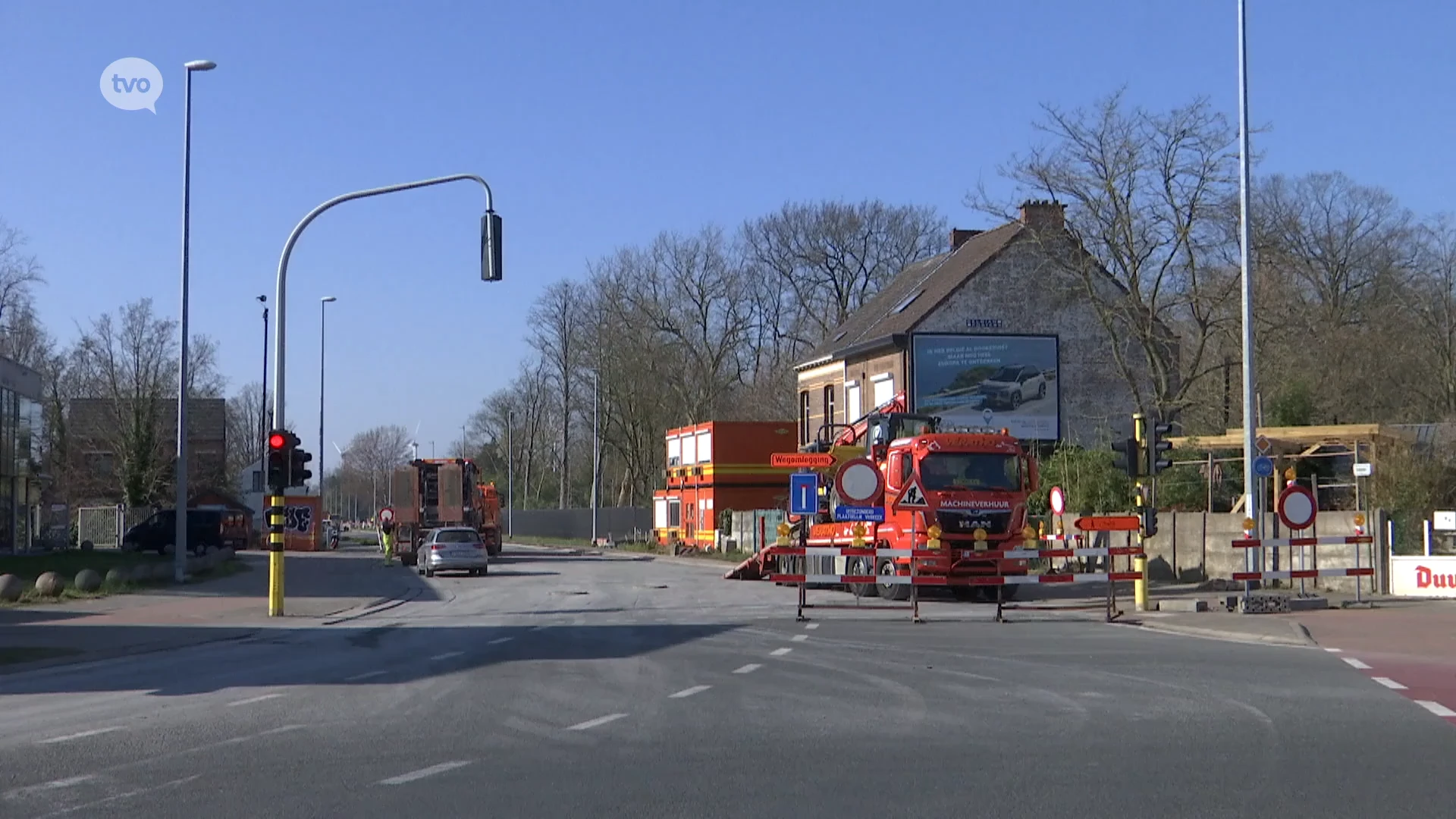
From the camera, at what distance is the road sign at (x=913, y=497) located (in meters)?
26.5

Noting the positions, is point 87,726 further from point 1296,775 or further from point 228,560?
point 228,560

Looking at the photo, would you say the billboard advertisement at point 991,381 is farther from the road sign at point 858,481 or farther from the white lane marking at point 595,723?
the white lane marking at point 595,723

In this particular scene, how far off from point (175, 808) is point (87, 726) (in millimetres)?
3959

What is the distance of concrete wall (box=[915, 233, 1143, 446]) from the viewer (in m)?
54.2

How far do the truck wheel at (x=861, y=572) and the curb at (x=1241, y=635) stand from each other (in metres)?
7.32

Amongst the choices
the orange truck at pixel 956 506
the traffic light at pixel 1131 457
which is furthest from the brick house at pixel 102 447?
the traffic light at pixel 1131 457

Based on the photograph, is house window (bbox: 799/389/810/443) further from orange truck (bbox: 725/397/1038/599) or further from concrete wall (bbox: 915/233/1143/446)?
orange truck (bbox: 725/397/1038/599)

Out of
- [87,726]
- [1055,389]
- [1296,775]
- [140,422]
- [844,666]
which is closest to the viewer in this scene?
[1296,775]

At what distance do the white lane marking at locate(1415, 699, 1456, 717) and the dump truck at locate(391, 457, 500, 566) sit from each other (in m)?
40.2

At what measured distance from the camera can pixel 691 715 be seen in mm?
12250

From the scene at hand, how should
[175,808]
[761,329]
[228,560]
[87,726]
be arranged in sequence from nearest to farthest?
1. [175,808]
2. [87,726]
3. [228,560]
4. [761,329]

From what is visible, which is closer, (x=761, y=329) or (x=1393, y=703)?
(x=1393, y=703)

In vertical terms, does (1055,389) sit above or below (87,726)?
above

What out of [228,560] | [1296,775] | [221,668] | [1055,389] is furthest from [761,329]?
[1296,775]
